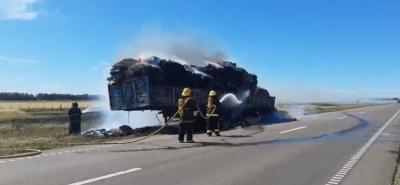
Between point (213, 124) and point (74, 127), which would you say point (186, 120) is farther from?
point (74, 127)

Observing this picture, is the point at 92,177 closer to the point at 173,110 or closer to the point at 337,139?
the point at 337,139

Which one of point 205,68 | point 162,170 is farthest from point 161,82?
point 162,170

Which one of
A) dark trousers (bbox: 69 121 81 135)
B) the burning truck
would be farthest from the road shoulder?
dark trousers (bbox: 69 121 81 135)

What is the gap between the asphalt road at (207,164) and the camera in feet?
22.4

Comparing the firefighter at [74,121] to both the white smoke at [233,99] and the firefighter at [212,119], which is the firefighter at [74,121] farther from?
the white smoke at [233,99]

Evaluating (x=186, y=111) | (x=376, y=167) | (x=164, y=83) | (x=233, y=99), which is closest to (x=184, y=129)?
(x=186, y=111)

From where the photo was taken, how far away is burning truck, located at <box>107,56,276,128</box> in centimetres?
1593

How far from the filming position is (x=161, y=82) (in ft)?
54.1

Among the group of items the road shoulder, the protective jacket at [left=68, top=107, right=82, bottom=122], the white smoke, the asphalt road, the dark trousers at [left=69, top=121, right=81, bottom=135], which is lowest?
the road shoulder

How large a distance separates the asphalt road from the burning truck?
410 cm

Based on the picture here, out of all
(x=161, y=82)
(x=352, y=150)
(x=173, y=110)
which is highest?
(x=161, y=82)

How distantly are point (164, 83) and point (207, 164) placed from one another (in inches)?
342

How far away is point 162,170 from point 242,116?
14.9 m

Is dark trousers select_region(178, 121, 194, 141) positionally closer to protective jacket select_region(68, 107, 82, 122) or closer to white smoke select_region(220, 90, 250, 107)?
protective jacket select_region(68, 107, 82, 122)
